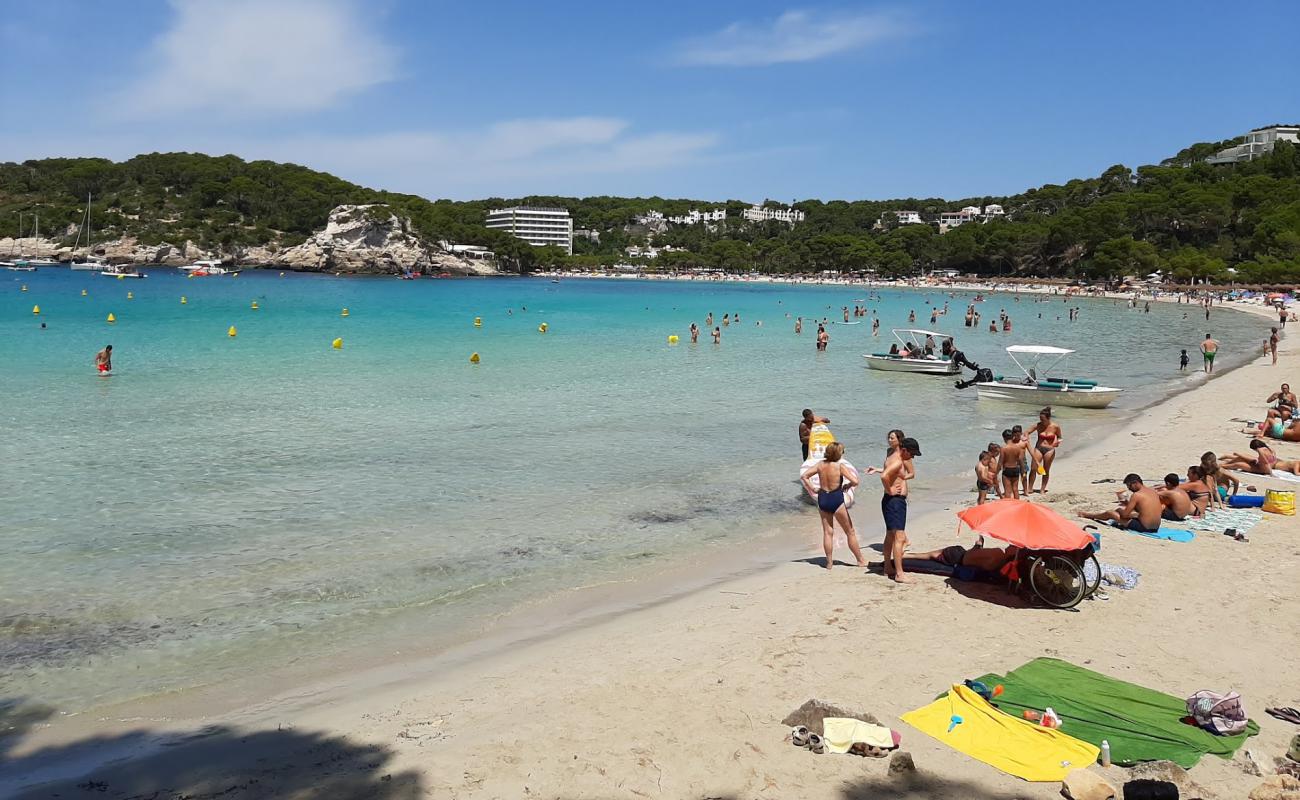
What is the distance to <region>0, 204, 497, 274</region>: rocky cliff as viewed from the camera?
135 meters

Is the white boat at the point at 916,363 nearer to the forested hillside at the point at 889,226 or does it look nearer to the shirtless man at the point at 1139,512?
the shirtless man at the point at 1139,512

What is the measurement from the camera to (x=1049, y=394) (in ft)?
74.7

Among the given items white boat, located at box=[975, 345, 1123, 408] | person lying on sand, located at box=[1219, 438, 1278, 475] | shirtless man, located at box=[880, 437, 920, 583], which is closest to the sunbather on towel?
shirtless man, located at box=[880, 437, 920, 583]

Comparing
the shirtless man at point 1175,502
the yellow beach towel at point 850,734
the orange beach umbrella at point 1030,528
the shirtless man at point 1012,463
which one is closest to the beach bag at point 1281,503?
the shirtless man at point 1175,502

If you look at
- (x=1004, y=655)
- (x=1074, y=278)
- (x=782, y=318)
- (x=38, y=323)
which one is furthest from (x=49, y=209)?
(x=1004, y=655)

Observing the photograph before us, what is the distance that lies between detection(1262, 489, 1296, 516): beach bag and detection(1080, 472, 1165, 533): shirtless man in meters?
1.73

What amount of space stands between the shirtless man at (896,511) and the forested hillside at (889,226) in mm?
94426

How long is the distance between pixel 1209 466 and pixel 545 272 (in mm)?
178652

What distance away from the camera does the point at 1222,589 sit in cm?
831

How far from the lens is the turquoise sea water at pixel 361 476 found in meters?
8.17

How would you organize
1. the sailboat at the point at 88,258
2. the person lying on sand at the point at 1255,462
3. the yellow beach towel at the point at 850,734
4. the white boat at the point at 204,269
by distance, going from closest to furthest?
the yellow beach towel at the point at 850,734 → the person lying on sand at the point at 1255,462 → the white boat at the point at 204,269 → the sailboat at the point at 88,258

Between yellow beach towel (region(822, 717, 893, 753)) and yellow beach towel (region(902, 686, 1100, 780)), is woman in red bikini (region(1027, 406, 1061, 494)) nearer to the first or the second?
yellow beach towel (region(902, 686, 1100, 780))

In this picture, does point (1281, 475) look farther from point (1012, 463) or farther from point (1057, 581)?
point (1057, 581)

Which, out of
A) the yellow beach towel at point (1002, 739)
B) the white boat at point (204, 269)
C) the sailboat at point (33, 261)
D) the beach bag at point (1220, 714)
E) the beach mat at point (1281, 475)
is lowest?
the yellow beach towel at point (1002, 739)
